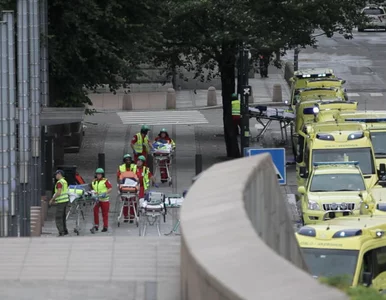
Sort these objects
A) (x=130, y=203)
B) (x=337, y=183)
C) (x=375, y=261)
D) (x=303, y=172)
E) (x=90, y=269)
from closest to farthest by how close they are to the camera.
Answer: (x=90, y=269) < (x=375, y=261) < (x=337, y=183) < (x=130, y=203) < (x=303, y=172)

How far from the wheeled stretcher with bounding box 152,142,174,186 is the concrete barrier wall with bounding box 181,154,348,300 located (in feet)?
61.1

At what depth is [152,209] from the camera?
2364cm

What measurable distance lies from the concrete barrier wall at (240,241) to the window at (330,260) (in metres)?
5.62

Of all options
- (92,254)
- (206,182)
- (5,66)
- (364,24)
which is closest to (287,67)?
(364,24)

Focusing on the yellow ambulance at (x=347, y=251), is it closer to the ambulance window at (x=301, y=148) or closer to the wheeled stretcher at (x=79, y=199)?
the wheeled stretcher at (x=79, y=199)

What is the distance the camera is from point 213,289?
6.50m

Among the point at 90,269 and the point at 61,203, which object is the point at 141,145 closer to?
the point at 61,203

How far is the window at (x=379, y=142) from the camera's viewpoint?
94.0 ft

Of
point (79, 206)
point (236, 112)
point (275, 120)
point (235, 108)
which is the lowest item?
point (79, 206)

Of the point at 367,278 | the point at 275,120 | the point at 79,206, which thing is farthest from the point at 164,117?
the point at 367,278

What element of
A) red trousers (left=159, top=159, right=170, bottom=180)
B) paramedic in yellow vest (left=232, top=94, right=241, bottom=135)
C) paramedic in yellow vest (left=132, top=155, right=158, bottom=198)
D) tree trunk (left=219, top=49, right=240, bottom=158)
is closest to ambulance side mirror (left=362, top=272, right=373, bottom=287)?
paramedic in yellow vest (left=132, top=155, right=158, bottom=198)

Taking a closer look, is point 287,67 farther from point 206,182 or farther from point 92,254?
point 206,182

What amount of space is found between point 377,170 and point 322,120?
5.35m

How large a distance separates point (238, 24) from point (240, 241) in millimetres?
24823
